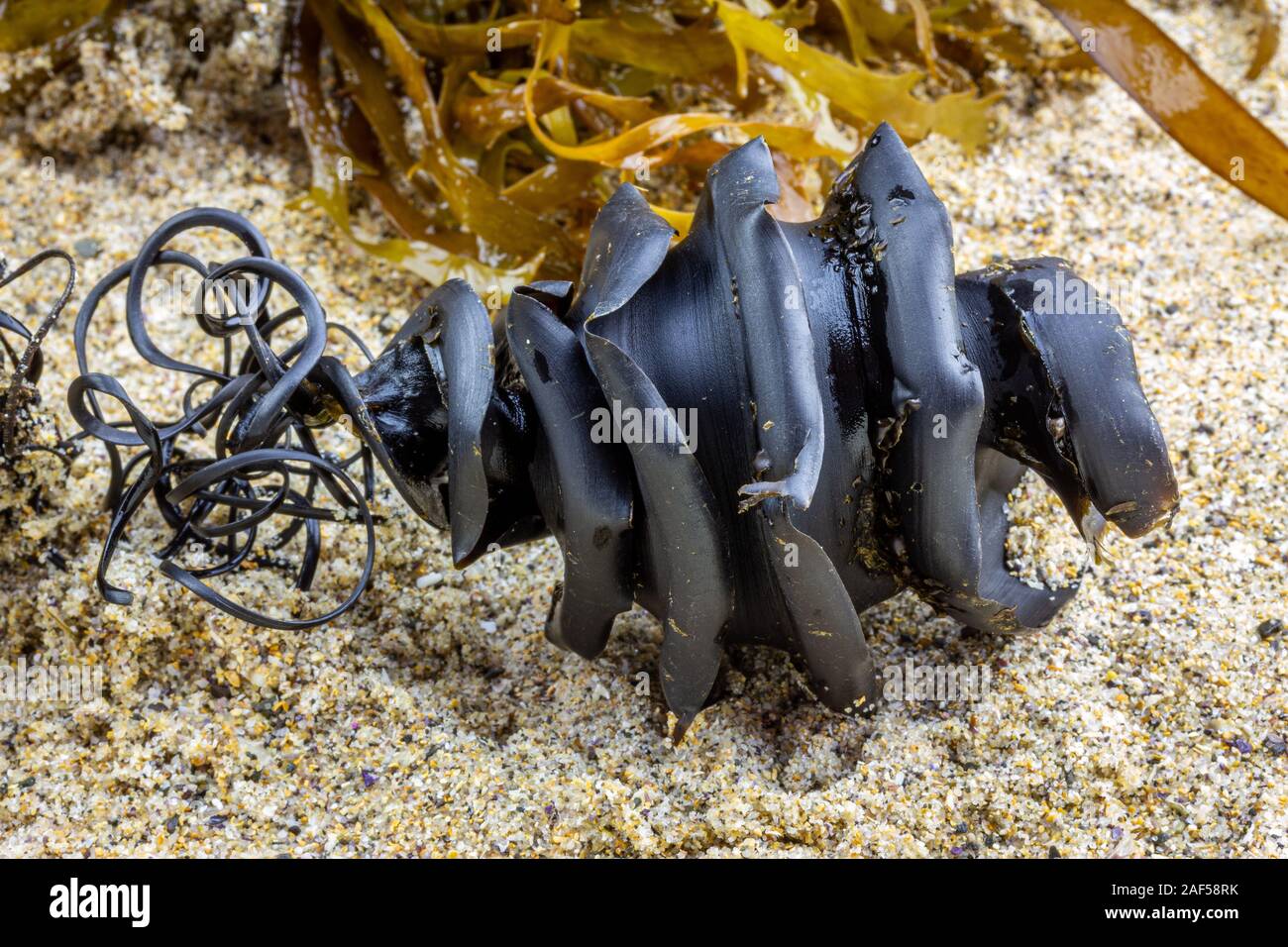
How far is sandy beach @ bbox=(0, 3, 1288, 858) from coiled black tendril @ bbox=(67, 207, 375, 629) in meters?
Result: 0.07

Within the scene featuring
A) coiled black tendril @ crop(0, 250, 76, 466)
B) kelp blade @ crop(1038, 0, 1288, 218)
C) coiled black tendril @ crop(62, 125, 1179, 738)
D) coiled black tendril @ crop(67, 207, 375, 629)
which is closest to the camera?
coiled black tendril @ crop(62, 125, 1179, 738)

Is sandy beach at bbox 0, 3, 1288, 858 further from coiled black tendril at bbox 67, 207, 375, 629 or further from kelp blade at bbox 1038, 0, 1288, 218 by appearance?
kelp blade at bbox 1038, 0, 1288, 218

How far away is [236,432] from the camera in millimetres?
1166

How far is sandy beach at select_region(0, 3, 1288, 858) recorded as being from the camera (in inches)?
45.9

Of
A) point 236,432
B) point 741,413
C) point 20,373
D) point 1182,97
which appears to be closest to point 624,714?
point 741,413

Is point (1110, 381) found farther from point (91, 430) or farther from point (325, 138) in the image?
point (325, 138)

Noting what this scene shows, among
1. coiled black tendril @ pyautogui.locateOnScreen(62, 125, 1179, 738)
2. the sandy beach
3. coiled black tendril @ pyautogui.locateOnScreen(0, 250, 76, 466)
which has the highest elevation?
coiled black tendril @ pyautogui.locateOnScreen(62, 125, 1179, 738)

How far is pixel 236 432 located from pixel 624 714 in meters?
0.52

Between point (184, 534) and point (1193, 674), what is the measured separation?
1.16 meters

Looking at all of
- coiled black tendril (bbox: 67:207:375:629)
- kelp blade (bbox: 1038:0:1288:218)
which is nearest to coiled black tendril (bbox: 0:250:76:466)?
coiled black tendril (bbox: 67:207:375:629)

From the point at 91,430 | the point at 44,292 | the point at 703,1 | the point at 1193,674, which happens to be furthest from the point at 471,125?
the point at 1193,674

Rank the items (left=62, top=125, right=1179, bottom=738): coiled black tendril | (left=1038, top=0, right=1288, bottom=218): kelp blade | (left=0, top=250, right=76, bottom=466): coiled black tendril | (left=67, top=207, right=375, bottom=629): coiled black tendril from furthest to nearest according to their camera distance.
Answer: (left=1038, top=0, right=1288, bottom=218): kelp blade → (left=0, top=250, right=76, bottom=466): coiled black tendril → (left=67, top=207, right=375, bottom=629): coiled black tendril → (left=62, top=125, right=1179, bottom=738): coiled black tendril

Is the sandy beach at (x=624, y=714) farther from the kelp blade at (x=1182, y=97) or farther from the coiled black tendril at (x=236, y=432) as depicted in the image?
→ the kelp blade at (x=1182, y=97)

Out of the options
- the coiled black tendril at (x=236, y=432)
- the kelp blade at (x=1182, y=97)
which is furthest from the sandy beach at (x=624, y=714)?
the kelp blade at (x=1182, y=97)
